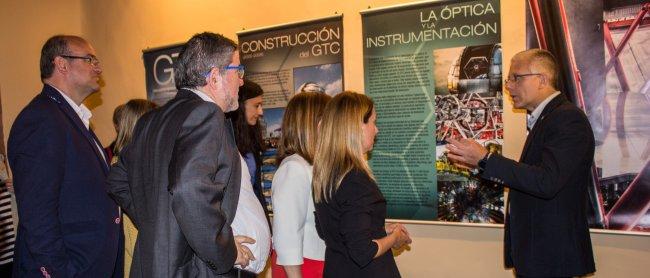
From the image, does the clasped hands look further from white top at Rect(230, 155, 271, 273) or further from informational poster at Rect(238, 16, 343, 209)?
informational poster at Rect(238, 16, 343, 209)

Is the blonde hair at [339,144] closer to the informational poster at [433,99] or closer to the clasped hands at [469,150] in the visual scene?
the clasped hands at [469,150]

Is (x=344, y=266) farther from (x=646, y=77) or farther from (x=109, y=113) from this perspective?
(x=109, y=113)

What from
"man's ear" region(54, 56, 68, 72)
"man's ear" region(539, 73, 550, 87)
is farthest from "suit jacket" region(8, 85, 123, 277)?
"man's ear" region(539, 73, 550, 87)

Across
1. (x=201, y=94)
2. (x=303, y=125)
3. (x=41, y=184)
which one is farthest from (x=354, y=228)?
(x=41, y=184)

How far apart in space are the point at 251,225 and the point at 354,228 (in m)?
0.36

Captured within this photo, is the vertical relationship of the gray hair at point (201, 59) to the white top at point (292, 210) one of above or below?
above

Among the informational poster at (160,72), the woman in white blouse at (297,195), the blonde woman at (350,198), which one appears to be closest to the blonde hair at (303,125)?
the woman in white blouse at (297,195)

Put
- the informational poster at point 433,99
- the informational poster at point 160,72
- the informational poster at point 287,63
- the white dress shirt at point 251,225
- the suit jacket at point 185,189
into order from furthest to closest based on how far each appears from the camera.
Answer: the informational poster at point 160,72, the informational poster at point 287,63, the informational poster at point 433,99, the white dress shirt at point 251,225, the suit jacket at point 185,189

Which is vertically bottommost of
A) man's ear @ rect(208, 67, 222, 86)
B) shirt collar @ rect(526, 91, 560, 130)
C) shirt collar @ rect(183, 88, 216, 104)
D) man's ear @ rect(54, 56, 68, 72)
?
shirt collar @ rect(526, 91, 560, 130)

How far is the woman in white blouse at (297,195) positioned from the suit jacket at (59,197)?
0.72 meters

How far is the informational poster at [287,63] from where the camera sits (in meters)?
3.39

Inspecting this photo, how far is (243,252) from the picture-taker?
163 centimetres

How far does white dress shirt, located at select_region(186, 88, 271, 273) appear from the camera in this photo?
1.74 metres

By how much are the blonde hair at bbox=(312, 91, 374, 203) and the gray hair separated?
49 centimetres
